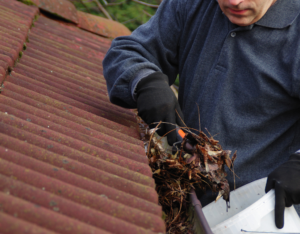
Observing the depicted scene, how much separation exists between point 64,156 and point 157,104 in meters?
0.64

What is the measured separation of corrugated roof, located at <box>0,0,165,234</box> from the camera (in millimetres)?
863

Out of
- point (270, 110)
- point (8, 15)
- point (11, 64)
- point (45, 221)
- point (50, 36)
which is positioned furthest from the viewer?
point (50, 36)

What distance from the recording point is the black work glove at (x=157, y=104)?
1606 millimetres

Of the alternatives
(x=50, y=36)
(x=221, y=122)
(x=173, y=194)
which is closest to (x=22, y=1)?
(x=50, y=36)

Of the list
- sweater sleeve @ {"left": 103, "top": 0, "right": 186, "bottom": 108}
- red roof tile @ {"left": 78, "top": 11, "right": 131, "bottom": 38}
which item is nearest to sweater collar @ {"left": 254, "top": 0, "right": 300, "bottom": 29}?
sweater sleeve @ {"left": 103, "top": 0, "right": 186, "bottom": 108}

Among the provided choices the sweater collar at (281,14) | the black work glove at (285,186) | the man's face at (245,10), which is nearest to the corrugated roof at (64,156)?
the black work glove at (285,186)

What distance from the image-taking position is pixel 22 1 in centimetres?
300

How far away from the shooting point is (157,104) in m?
1.60

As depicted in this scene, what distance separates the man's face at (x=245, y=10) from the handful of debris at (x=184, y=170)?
0.79 meters

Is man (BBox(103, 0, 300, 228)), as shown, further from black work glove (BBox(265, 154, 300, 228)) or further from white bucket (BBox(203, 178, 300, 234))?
white bucket (BBox(203, 178, 300, 234))

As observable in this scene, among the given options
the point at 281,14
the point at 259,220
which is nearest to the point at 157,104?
the point at 259,220

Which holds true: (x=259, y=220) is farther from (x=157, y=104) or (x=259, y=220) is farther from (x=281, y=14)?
(x=281, y=14)

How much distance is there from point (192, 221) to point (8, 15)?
7.22ft

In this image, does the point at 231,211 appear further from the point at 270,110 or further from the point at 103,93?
the point at 103,93
